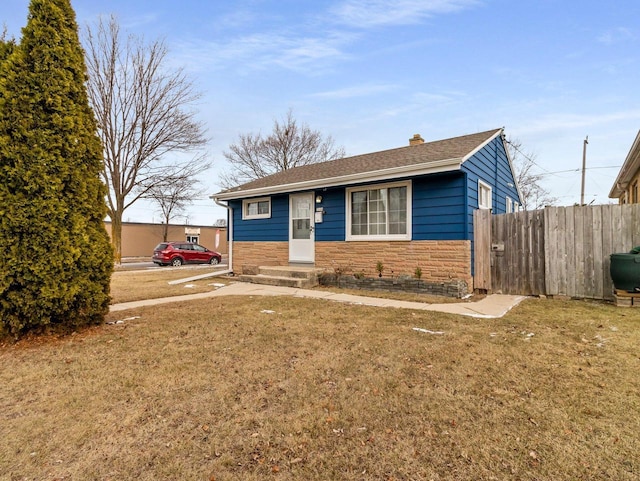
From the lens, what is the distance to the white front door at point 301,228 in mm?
9992

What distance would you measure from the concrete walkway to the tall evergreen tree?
196 centimetres

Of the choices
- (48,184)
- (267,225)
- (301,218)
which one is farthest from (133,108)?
(48,184)

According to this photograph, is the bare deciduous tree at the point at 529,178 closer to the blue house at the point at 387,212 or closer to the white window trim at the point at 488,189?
the blue house at the point at 387,212

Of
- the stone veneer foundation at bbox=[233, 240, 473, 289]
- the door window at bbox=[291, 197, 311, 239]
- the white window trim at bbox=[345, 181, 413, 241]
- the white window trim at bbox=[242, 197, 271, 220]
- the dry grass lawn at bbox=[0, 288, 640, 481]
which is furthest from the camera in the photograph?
the white window trim at bbox=[242, 197, 271, 220]

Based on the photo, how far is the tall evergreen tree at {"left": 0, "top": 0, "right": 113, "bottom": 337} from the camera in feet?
12.8

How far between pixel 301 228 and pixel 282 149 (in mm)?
19413

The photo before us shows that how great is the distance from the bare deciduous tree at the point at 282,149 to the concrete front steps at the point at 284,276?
1894 centimetres

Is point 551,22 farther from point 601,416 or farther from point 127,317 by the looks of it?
point 127,317

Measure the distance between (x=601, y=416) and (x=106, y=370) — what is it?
4.05 meters

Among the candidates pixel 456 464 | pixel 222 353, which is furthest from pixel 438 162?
pixel 456 464

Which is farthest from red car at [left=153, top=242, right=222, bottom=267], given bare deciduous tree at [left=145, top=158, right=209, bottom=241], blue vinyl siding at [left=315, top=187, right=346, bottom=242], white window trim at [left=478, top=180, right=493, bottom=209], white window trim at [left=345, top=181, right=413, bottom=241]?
white window trim at [left=478, top=180, right=493, bottom=209]

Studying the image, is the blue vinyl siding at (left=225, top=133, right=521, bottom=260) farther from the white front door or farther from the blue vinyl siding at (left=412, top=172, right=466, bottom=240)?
the white front door

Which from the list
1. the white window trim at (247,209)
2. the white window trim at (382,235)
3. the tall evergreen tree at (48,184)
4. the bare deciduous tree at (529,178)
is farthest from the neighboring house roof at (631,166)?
the bare deciduous tree at (529,178)

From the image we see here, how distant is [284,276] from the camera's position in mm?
9430
